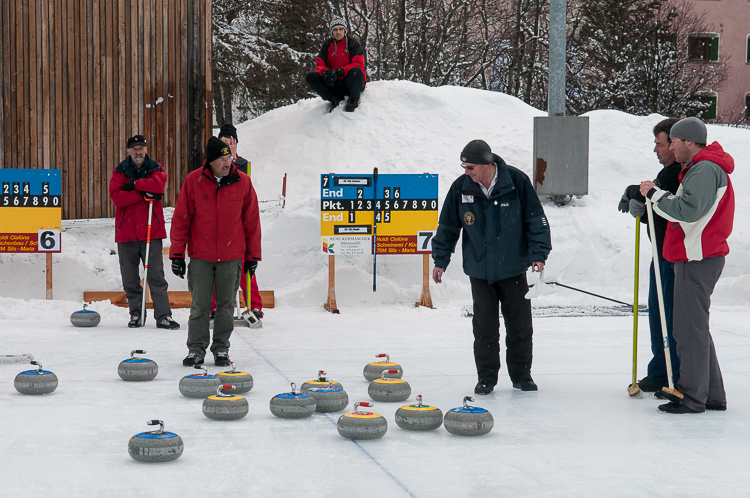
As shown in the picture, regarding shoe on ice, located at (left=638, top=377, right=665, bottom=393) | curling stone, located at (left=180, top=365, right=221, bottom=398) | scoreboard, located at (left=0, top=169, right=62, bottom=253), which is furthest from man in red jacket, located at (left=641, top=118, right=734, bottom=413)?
scoreboard, located at (left=0, top=169, right=62, bottom=253)

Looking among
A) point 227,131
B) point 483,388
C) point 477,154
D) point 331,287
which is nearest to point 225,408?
point 483,388

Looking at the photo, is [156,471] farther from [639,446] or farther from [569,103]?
[569,103]

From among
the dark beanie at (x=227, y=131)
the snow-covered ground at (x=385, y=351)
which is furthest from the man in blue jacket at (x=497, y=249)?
the dark beanie at (x=227, y=131)

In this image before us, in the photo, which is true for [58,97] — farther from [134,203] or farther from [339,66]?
[339,66]

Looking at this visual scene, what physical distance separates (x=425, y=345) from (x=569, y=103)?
797 inches

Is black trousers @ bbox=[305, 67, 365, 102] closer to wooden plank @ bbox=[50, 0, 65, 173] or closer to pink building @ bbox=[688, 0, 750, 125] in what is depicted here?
wooden plank @ bbox=[50, 0, 65, 173]

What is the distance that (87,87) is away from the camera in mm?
10789

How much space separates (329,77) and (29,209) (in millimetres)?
5095

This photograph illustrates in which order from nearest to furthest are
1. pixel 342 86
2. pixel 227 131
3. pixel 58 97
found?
pixel 227 131 → pixel 58 97 → pixel 342 86

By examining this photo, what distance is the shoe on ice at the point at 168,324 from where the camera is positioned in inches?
318

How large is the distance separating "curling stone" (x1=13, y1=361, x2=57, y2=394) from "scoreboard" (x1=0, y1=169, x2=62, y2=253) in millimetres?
4855

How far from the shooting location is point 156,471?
348cm

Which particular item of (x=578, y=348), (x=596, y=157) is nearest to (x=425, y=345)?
(x=578, y=348)

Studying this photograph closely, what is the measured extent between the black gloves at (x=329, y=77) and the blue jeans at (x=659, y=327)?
8.35 m
